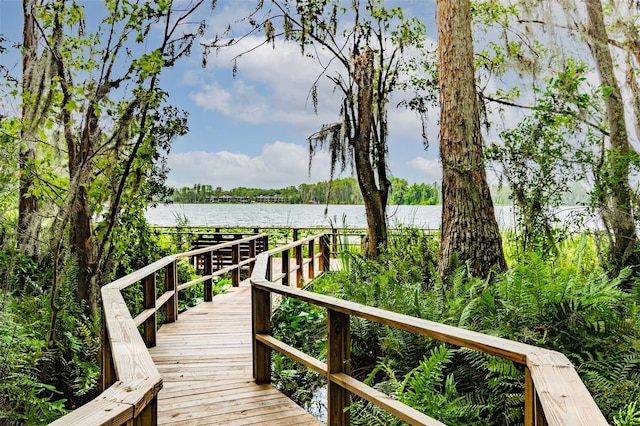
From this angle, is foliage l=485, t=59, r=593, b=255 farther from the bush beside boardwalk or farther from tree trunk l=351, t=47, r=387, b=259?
tree trunk l=351, t=47, r=387, b=259

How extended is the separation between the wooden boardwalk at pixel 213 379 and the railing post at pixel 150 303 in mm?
106

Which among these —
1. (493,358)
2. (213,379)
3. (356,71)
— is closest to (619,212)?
(493,358)

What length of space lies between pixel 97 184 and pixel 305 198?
5.37 meters

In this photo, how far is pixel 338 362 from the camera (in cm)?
283

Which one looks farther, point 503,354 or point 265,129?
point 265,129

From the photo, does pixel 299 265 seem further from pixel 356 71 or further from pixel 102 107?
pixel 102 107

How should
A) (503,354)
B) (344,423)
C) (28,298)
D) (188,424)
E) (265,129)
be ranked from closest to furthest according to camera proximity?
(503,354) → (344,423) → (188,424) → (28,298) → (265,129)

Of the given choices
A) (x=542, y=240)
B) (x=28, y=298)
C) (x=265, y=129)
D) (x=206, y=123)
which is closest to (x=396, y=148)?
(x=542, y=240)

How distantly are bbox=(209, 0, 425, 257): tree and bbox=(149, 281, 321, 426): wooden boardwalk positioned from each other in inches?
130

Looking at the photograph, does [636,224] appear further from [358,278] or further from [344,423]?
[344,423]

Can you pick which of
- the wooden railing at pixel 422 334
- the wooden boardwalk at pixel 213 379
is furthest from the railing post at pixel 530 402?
the wooden boardwalk at pixel 213 379

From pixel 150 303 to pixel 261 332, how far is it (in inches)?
54.1

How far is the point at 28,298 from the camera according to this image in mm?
6027

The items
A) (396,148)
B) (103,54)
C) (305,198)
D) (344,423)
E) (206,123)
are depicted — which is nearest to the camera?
(344,423)
